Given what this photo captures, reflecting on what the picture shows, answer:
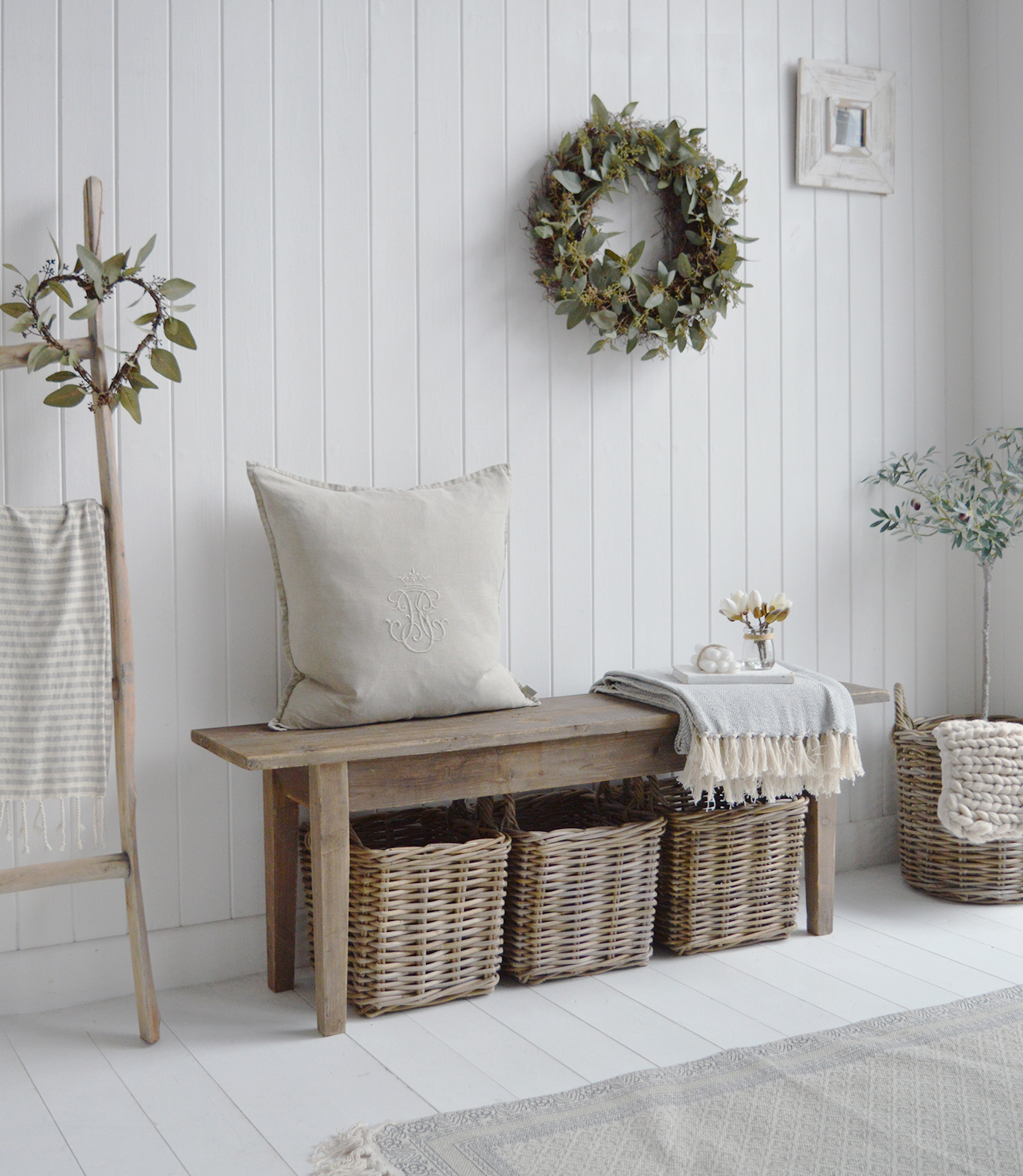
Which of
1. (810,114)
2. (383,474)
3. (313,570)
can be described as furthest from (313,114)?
(810,114)

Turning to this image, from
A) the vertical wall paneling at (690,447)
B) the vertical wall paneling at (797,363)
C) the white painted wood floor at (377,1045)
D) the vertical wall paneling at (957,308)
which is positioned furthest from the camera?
the vertical wall paneling at (957,308)

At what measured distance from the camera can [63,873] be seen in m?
2.07

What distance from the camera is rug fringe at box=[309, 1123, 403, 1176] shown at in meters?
1.66

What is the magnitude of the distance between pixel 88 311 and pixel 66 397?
0.53 ft

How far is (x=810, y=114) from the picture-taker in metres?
3.05

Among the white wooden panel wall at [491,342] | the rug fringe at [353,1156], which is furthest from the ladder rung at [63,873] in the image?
the rug fringe at [353,1156]

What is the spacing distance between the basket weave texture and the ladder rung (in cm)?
115

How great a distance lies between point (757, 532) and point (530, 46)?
1.31 meters

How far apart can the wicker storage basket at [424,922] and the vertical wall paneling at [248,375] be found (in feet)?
1.04

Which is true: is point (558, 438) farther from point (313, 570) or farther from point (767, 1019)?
point (767, 1019)

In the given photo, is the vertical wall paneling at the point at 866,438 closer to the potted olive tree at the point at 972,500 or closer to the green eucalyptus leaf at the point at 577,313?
the potted olive tree at the point at 972,500

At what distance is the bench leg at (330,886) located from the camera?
6.97 ft

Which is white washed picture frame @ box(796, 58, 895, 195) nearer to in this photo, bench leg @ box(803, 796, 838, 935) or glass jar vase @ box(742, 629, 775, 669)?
glass jar vase @ box(742, 629, 775, 669)

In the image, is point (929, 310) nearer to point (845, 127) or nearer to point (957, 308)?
point (957, 308)
